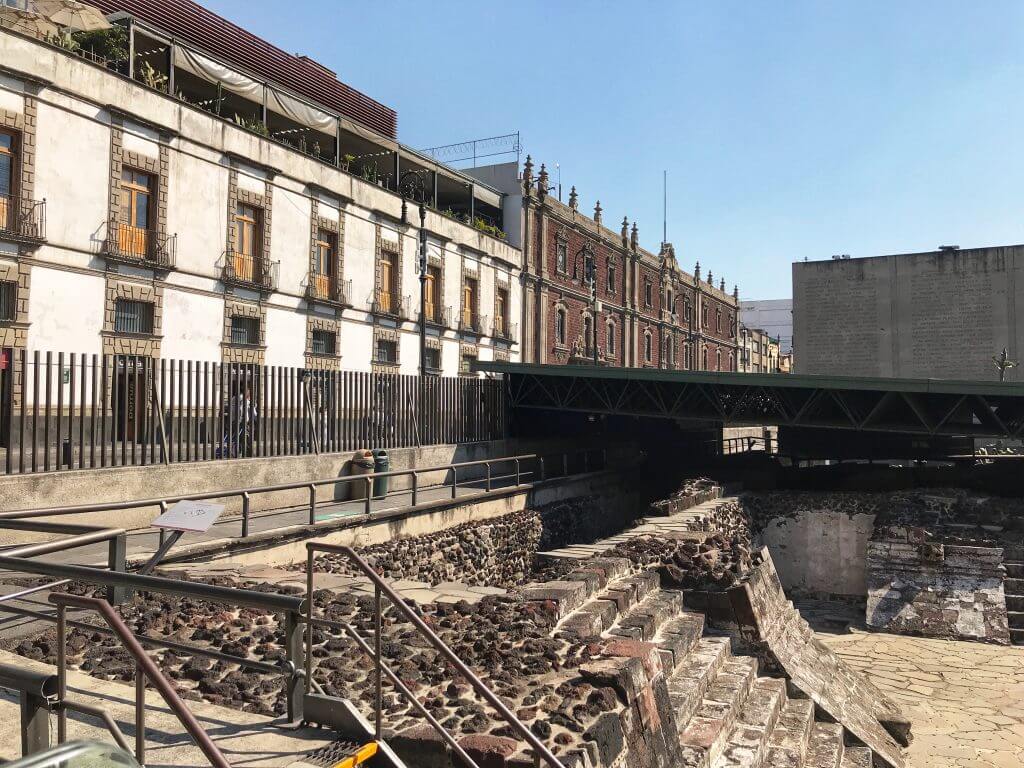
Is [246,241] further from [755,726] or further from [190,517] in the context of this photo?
[755,726]

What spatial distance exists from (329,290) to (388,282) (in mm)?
3430

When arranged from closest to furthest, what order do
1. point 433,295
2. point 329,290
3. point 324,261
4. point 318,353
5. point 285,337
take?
point 285,337
point 318,353
point 329,290
point 324,261
point 433,295

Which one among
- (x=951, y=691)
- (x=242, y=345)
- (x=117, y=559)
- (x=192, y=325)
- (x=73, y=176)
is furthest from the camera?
(x=242, y=345)

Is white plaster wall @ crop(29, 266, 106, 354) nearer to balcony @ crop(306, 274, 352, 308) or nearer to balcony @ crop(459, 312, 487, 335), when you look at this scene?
balcony @ crop(306, 274, 352, 308)

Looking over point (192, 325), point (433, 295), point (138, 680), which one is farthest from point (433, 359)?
point (138, 680)

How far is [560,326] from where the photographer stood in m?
40.7

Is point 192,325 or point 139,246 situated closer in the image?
point 139,246

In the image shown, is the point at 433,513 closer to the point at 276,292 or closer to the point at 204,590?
the point at 204,590

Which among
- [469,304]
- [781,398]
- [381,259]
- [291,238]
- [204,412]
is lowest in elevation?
[204,412]

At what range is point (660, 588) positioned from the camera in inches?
442

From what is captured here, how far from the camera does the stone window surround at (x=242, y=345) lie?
914 inches

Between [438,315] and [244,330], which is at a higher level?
[438,315]

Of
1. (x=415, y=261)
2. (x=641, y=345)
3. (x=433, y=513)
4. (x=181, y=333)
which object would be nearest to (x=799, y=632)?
(x=433, y=513)

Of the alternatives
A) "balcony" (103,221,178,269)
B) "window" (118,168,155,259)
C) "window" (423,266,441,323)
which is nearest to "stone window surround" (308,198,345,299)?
"balcony" (103,221,178,269)
